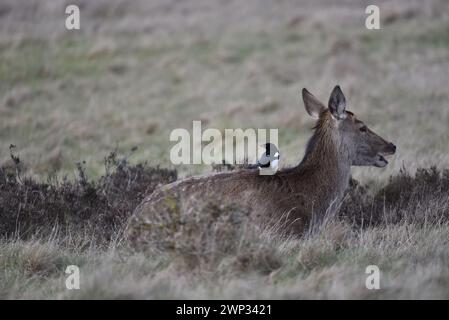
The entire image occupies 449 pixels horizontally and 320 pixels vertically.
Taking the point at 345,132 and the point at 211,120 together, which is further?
the point at 211,120

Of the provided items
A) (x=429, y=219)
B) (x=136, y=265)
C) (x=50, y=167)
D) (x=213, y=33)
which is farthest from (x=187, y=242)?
(x=213, y=33)

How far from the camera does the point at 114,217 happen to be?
887cm

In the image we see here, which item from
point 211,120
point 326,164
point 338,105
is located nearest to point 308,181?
point 326,164

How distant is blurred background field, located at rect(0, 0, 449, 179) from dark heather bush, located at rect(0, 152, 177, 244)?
2154mm

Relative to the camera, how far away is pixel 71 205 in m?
9.12

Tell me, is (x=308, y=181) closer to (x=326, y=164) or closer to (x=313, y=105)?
(x=326, y=164)

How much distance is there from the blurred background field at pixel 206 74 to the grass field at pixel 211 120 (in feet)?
0.19

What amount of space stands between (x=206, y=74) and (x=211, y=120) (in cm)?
389

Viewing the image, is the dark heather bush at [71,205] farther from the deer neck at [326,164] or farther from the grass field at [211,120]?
the deer neck at [326,164]

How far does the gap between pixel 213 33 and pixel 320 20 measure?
9.99 ft

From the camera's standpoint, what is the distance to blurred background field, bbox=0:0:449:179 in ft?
46.0

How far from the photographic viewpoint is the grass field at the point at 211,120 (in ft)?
21.8

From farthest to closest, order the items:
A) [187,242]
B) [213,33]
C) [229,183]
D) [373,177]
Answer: [213,33], [373,177], [229,183], [187,242]
